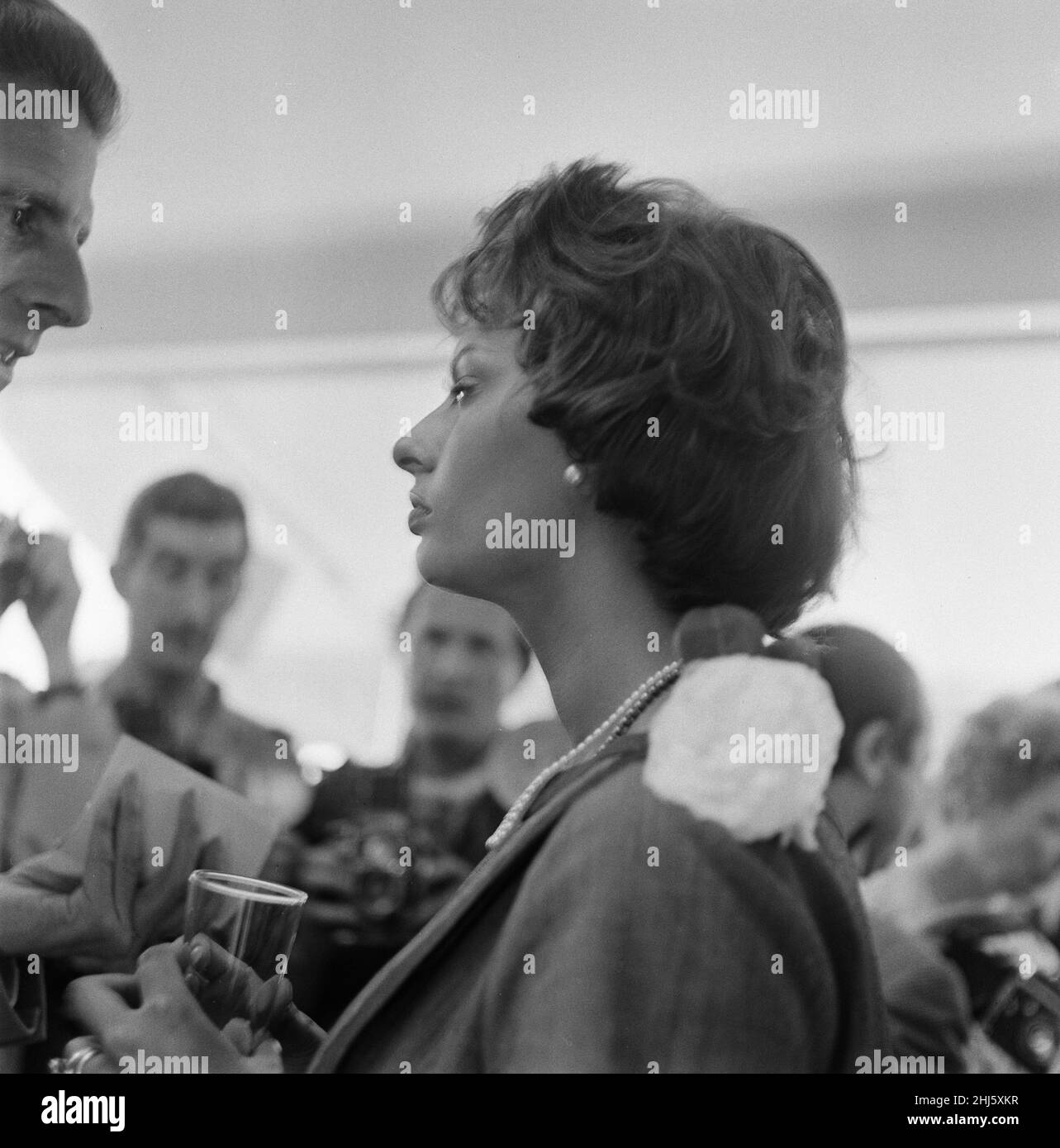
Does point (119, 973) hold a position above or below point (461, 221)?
below

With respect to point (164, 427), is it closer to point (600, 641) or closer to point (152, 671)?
point (152, 671)

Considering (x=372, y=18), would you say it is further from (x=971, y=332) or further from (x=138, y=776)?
(x=138, y=776)

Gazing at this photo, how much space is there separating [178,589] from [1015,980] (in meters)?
1.22

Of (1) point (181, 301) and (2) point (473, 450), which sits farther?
(1) point (181, 301)

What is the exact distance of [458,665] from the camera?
180cm

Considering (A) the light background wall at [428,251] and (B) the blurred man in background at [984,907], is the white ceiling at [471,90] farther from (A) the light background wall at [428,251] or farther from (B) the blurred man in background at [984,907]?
(B) the blurred man in background at [984,907]

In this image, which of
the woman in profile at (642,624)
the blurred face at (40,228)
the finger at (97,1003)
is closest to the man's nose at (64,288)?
the blurred face at (40,228)

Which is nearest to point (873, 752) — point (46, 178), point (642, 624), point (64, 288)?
point (642, 624)

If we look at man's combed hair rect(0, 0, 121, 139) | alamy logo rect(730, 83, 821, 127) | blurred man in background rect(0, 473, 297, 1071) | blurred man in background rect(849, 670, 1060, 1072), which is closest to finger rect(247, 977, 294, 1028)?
blurred man in background rect(0, 473, 297, 1071)

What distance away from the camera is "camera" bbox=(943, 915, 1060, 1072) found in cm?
178

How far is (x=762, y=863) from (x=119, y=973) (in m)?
0.91

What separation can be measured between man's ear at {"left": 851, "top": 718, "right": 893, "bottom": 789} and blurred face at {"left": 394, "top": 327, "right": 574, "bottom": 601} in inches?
22.3
